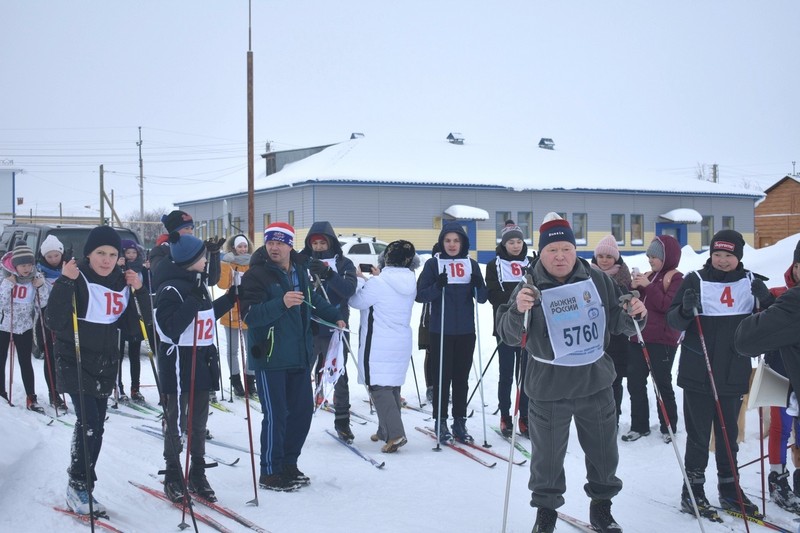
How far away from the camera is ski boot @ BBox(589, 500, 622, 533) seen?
15.6ft

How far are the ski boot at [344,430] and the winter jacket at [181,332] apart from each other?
2.16 m

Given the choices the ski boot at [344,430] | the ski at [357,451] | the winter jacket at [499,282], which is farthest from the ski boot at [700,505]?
the ski boot at [344,430]

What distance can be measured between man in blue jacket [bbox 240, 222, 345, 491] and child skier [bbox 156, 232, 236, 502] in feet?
1.15

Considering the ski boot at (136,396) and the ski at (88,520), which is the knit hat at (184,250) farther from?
the ski boot at (136,396)

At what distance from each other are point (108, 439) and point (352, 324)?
30.4ft

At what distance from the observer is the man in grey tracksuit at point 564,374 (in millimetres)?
4672

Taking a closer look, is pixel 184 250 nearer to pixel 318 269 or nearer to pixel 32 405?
pixel 318 269

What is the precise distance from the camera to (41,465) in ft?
19.3

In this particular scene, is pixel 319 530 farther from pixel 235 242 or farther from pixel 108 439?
pixel 235 242

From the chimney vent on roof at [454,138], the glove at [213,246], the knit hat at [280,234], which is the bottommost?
the glove at [213,246]

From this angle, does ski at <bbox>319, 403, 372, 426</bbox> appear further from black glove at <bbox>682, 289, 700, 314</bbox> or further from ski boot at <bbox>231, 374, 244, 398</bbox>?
black glove at <bbox>682, 289, 700, 314</bbox>

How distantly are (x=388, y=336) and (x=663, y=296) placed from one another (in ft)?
8.95

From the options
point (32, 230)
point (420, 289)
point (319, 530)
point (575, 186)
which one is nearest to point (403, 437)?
point (420, 289)

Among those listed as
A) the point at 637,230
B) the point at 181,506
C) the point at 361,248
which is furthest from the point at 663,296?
the point at 637,230
